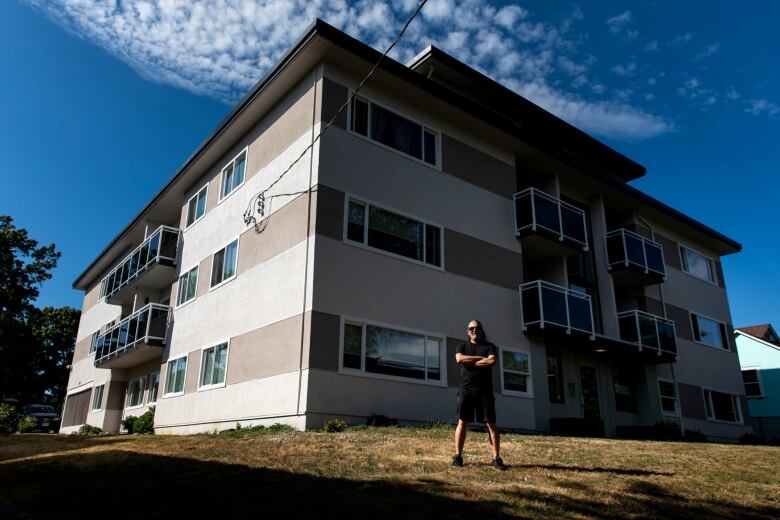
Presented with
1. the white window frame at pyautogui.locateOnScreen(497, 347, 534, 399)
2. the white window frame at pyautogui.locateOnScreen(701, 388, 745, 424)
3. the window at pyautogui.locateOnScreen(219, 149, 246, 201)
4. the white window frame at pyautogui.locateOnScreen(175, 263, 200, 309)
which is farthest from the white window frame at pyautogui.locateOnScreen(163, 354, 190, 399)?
the white window frame at pyautogui.locateOnScreen(701, 388, 745, 424)

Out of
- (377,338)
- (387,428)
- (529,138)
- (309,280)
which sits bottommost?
(387,428)

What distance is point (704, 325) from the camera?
26.0 m

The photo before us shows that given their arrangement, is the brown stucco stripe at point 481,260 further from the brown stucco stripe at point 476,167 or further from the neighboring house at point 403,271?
the brown stucco stripe at point 476,167

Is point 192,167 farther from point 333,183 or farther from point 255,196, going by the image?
point 333,183

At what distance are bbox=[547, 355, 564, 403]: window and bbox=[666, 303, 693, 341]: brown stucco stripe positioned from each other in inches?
274

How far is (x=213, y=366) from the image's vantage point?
59.2 ft

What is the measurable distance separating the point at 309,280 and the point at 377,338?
86.5 inches

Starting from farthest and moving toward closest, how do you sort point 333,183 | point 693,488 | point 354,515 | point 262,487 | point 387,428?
point 333,183, point 387,428, point 693,488, point 262,487, point 354,515

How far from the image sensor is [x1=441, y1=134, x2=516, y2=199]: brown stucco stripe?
18.1 metres

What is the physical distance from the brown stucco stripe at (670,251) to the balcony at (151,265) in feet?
63.4

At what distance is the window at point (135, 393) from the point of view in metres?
25.3

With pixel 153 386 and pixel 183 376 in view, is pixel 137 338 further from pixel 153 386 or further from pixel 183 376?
pixel 183 376

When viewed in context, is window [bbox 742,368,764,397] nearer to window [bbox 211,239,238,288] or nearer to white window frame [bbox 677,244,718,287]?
white window frame [bbox 677,244,718,287]

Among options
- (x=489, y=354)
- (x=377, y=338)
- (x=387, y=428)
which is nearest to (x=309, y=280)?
(x=377, y=338)
